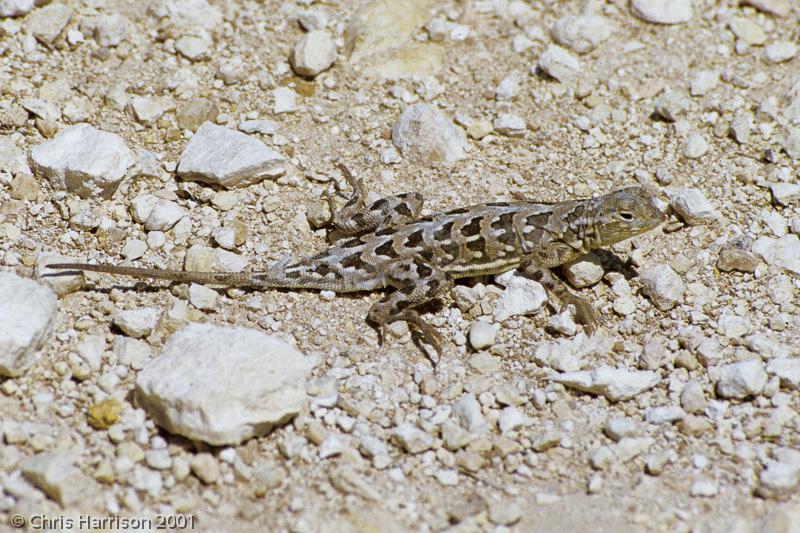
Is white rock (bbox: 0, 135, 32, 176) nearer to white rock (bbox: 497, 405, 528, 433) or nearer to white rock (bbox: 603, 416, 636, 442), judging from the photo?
white rock (bbox: 497, 405, 528, 433)

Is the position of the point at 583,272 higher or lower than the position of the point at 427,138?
lower

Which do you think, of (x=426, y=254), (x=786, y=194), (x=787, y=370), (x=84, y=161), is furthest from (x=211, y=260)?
(x=786, y=194)

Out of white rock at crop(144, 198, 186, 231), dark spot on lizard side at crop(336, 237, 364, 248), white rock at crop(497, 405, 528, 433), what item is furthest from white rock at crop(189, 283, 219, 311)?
white rock at crop(497, 405, 528, 433)

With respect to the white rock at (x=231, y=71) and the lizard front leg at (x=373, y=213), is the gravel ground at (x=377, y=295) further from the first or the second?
the lizard front leg at (x=373, y=213)

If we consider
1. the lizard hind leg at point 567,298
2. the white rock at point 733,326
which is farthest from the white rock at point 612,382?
the white rock at point 733,326

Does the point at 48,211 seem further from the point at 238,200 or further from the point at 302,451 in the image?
the point at 302,451

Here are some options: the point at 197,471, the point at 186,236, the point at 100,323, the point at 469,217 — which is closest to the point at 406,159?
the point at 469,217

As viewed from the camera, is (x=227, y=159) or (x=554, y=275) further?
(x=227, y=159)

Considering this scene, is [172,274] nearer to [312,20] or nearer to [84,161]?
[84,161]
